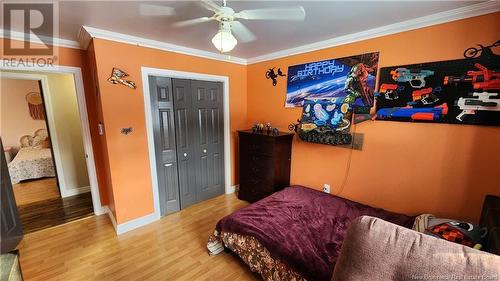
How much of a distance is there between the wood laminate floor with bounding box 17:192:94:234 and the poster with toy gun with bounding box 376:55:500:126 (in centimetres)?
417

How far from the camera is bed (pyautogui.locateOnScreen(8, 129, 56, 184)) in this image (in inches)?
156

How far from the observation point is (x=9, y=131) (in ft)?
15.0

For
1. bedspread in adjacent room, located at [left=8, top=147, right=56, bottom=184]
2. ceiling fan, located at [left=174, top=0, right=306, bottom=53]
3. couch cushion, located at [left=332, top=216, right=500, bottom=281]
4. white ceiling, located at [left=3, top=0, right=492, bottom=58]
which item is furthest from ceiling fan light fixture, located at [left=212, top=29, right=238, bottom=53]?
bedspread in adjacent room, located at [left=8, top=147, right=56, bottom=184]

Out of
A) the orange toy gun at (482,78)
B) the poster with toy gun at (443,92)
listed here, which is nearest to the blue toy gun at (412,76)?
the poster with toy gun at (443,92)

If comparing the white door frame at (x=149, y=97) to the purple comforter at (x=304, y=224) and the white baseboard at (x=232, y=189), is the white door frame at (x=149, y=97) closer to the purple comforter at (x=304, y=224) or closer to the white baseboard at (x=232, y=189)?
the white baseboard at (x=232, y=189)

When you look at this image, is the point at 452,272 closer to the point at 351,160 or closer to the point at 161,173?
the point at 351,160

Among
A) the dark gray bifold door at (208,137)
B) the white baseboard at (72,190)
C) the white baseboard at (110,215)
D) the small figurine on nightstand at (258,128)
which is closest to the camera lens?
the white baseboard at (110,215)

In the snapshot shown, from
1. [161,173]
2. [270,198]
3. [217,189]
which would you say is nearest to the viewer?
[270,198]

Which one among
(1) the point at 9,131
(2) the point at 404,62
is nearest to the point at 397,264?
(2) the point at 404,62

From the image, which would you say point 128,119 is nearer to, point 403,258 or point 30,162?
point 403,258

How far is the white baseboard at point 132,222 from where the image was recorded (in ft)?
8.09

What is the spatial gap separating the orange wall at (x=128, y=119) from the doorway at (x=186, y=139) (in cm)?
18

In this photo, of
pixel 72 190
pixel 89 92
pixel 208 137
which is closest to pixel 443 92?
pixel 208 137

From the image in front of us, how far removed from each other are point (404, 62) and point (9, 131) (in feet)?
24.5
